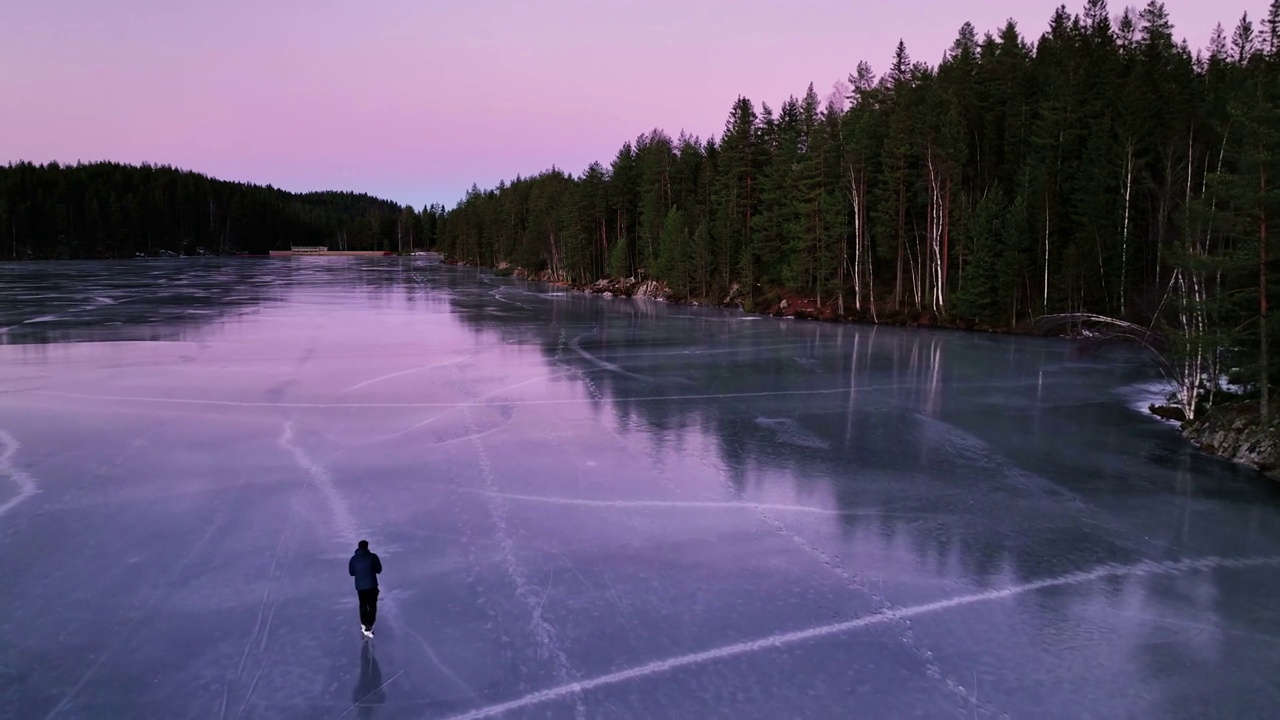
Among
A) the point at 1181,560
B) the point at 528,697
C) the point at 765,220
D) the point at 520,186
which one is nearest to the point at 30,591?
the point at 528,697

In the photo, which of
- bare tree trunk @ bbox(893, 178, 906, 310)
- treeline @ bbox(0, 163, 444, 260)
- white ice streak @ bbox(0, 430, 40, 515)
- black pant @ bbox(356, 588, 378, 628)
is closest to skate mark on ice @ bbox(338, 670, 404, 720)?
black pant @ bbox(356, 588, 378, 628)

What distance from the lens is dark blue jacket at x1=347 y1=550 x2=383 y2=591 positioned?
27.2 ft

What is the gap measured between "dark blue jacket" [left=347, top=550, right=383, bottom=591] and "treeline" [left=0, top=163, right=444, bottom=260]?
510 ft

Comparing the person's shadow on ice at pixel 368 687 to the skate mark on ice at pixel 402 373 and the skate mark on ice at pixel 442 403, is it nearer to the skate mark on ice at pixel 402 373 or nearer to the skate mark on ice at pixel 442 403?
the skate mark on ice at pixel 442 403

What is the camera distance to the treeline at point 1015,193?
1733cm

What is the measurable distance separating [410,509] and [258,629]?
4.06 metres

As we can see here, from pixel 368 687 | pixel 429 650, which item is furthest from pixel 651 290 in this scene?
pixel 368 687

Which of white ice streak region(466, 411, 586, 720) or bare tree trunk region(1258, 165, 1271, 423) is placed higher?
bare tree trunk region(1258, 165, 1271, 423)

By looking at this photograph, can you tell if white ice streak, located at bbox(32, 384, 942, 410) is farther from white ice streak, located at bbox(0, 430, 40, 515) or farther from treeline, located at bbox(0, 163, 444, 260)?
treeline, located at bbox(0, 163, 444, 260)

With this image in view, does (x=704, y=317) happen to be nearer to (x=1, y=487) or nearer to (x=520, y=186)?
(x=1, y=487)

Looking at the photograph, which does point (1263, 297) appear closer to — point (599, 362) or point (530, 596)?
point (530, 596)

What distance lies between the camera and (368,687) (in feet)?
24.8

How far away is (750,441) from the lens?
17281mm

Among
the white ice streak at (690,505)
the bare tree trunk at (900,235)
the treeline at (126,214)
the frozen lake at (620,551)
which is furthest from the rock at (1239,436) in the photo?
the treeline at (126,214)
